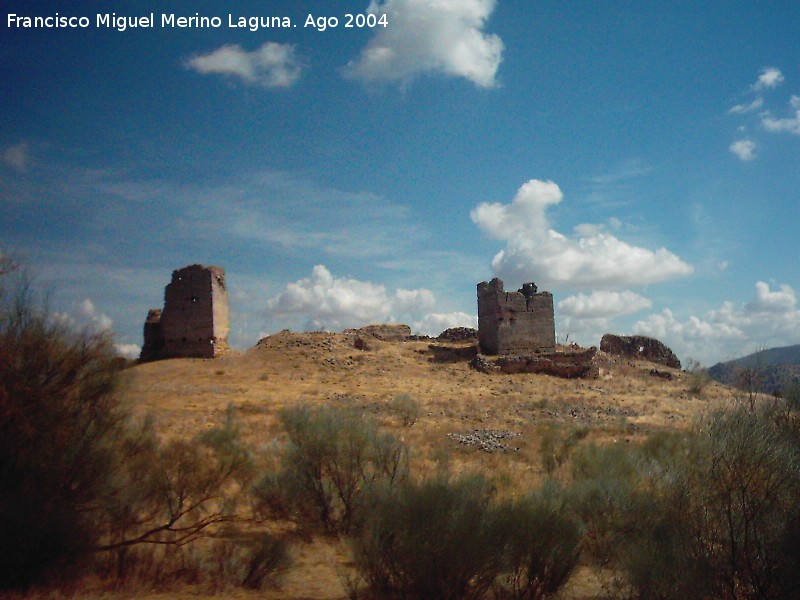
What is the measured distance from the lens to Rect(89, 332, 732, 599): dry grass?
29.3 feet

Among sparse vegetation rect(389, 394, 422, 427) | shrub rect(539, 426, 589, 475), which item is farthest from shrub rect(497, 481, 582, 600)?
sparse vegetation rect(389, 394, 422, 427)

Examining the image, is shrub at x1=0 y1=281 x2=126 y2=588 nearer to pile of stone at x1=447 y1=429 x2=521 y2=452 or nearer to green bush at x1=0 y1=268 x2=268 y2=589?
green bush at x1=0 y1=268 x2=268 y2=589

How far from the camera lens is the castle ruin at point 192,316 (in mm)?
→ 28094

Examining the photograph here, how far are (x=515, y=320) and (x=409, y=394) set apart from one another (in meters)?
12.0

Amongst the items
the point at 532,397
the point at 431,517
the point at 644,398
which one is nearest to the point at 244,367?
the point at 532,397

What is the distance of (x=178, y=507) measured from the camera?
7953 mm

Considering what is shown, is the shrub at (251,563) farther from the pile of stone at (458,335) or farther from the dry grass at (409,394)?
the pile of stone at (458,335)

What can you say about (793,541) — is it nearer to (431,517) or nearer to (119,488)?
(431,517)

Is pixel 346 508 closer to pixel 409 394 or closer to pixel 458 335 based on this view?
pixel 409 394

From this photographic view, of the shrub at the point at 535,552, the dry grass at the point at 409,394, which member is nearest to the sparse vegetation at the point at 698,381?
the dry grass at the point at 409,394

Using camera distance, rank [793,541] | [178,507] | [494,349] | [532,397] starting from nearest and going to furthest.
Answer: [793,541] → [178,507] → [532,397] → [494,349]

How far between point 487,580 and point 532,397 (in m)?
18.7

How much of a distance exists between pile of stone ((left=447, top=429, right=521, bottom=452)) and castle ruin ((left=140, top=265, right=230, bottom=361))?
52.2 ft

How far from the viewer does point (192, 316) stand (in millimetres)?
28281
